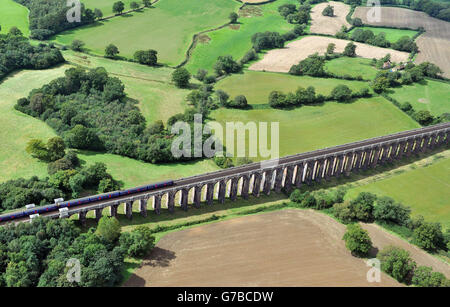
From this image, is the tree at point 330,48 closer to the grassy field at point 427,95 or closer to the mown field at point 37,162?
the grassy field at point 427,95

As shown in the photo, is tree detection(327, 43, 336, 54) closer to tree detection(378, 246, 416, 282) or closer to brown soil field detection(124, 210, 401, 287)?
brown soil field detection(124, 210, 401, 287)

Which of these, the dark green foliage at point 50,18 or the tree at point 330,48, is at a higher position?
the dark green foliage at point 50,18

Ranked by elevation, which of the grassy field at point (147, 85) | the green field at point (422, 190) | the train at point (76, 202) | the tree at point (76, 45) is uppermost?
the tree at point (76, 45)

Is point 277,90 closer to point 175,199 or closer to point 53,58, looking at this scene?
Result: point 175,199

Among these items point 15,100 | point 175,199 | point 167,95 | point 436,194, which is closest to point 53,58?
point 15,100

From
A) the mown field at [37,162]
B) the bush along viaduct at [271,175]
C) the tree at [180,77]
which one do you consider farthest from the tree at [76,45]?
the bush along viaduct at [271,175]

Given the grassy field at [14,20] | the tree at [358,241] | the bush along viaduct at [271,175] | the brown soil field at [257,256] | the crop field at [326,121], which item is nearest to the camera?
the brown soil field at [257,256]

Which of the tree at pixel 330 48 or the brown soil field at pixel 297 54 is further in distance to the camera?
the tree at pixel 330 48
